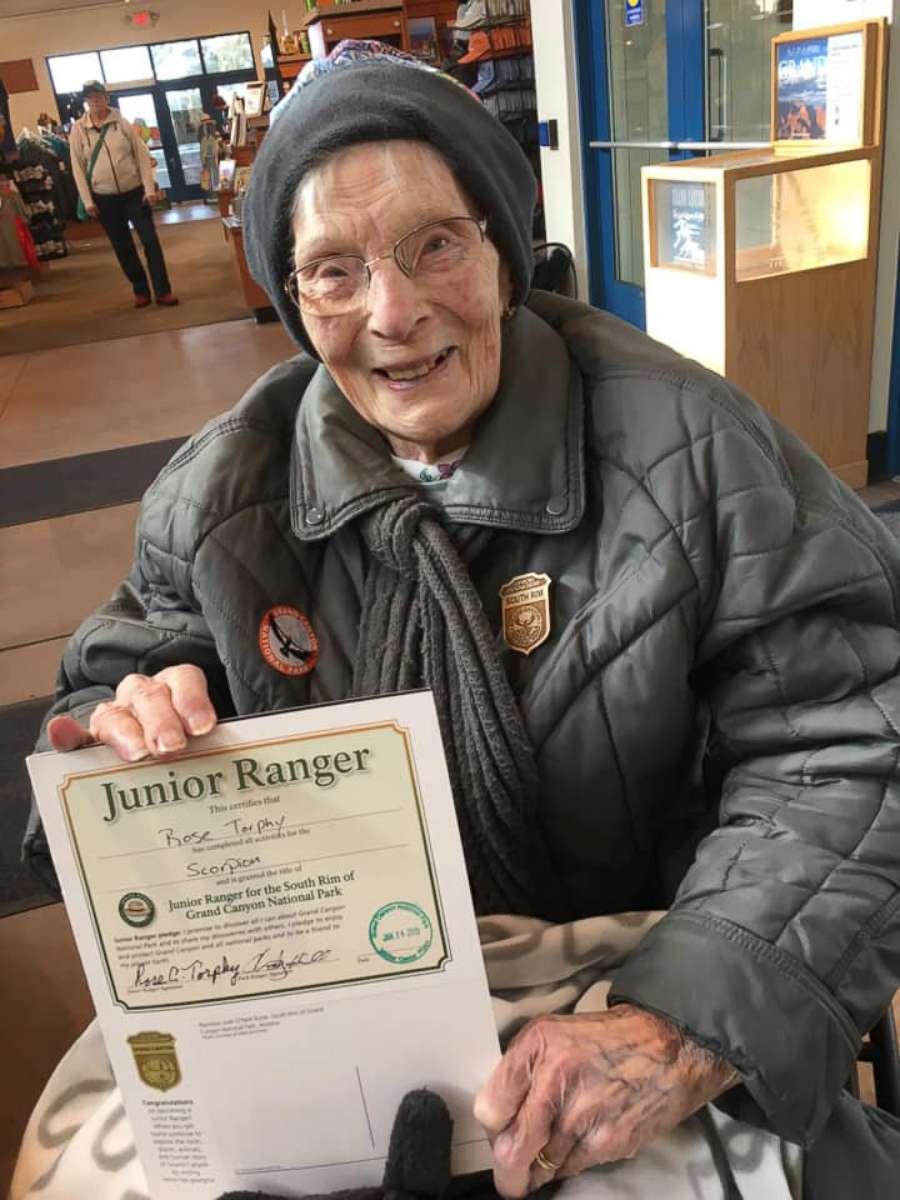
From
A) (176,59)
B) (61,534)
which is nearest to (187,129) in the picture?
(176,59)

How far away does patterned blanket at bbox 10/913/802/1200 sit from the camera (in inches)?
33.4

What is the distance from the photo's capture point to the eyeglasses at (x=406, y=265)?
1.05 metres

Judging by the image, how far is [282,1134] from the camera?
821 millimetres

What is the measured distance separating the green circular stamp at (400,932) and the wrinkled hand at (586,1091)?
0.12 meters

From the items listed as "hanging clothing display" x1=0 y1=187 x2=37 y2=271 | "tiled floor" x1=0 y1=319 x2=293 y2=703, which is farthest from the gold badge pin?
"hanging clothing display" x1=0 y1=187 x2=37 y2=271

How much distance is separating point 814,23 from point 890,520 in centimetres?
164

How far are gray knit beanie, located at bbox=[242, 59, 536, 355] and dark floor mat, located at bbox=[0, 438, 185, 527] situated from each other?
141 inches

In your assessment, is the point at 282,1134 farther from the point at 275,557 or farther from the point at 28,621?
the point at 28,621

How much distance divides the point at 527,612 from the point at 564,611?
0.04 meters

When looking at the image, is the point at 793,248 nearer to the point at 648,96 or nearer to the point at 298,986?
the point at 648,96

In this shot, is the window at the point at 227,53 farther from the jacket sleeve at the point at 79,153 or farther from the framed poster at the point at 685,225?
the framed poster at the point at 685,225

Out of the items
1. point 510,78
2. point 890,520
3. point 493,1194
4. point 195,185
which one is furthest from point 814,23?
point 195,185

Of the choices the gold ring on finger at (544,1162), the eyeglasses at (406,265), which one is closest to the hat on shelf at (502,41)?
the eyeglasses at (406,265)

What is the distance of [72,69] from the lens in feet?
63.9
